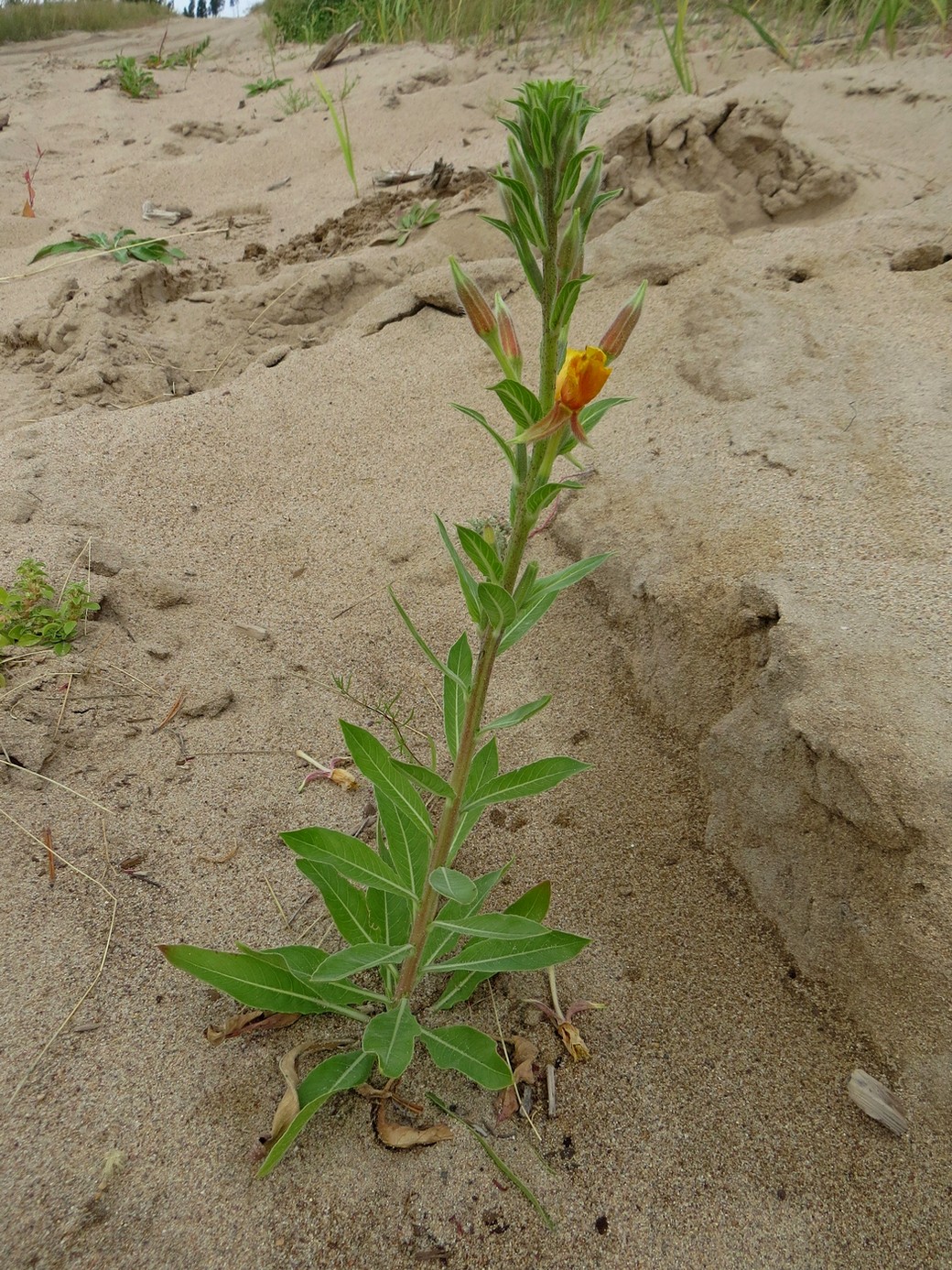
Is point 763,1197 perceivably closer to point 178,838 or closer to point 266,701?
point 178,838

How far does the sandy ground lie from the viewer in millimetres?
1329

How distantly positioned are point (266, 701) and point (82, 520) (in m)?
0.97

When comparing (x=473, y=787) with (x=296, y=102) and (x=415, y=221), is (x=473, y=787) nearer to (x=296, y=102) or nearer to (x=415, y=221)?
(x=415, y=221)

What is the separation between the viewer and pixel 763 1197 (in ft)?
4.42

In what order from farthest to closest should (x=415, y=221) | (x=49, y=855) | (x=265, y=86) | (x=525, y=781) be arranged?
(x=265, y=86) < (x=415, y=221) < (x=49, y=855) < (x=525, y=781)

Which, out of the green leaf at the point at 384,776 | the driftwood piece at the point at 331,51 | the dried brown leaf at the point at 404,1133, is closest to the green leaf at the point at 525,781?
the green leaf at the point at 384,776

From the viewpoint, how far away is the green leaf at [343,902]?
1495mm

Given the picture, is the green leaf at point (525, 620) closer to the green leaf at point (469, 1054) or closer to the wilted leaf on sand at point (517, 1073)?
the green leaf at point (469, 1054)

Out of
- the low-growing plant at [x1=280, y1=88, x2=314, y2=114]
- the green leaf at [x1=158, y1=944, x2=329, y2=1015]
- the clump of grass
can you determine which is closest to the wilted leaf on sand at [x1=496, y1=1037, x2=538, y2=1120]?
the green leaf at [x1=158, y1=944, x2=329, y2=1015]

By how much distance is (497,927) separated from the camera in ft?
4.26

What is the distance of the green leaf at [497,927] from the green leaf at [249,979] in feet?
0.99

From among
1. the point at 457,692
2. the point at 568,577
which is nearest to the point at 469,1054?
the point at 457,692

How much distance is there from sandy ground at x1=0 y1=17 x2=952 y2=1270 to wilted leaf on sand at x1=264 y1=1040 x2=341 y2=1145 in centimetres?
4

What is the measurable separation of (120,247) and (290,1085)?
173 inches
